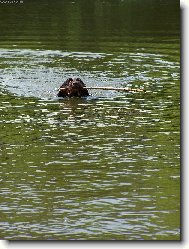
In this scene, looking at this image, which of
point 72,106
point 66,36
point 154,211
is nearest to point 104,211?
point 154,211

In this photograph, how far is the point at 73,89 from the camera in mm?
21781

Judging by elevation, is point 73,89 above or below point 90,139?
above

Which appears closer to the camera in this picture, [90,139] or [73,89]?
[90,139]

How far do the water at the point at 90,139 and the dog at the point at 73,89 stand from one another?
0.18m

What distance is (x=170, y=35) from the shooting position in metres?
34.6

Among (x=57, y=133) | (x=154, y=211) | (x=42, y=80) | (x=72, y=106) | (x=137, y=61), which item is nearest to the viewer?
(x=154, y=211)

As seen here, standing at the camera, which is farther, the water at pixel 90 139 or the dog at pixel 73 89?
the dog at pixel 73 89

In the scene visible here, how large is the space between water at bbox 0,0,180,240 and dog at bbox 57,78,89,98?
0.18 m

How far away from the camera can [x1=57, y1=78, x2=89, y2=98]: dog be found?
2170 cm

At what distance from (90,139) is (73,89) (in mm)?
4320

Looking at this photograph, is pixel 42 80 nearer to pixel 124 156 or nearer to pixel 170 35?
pixel 124 156

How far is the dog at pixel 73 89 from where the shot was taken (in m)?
21.7

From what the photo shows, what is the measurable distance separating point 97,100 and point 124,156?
5.83 m

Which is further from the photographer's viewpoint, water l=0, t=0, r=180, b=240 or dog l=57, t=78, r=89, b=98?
dog l=57, t=78, r=89, b=98
